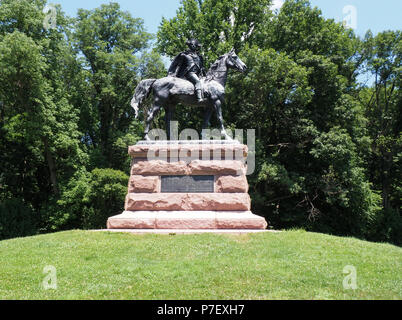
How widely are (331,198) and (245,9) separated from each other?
12.4m

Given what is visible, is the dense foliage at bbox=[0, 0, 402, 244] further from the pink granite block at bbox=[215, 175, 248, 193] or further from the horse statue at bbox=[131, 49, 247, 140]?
the pink granite block at bbox=[215, 175, 248, 193]

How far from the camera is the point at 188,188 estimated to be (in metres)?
9.29

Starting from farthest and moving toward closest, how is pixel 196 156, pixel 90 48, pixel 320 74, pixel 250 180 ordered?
pixel 90 48 → pixel 320 74 → pixel 250 180 → pixel 196 156

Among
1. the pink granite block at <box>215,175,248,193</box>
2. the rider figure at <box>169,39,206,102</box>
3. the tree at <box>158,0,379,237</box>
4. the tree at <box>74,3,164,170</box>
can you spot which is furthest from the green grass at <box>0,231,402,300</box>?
the tree at <box>74,3,164,170</box>

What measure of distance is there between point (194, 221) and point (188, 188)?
100 centimetres

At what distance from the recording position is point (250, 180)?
1717cm

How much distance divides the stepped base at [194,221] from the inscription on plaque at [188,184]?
653 millimetres

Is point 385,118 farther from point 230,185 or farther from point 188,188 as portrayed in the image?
point 188,188

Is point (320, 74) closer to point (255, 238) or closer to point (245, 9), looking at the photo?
point (245, 9)

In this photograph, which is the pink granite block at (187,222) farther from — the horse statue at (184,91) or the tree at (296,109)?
the tree at (296,109)

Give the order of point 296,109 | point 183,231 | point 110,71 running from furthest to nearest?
point 110,71 < point 296,109 < point 183,231

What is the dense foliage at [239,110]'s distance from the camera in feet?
57.2

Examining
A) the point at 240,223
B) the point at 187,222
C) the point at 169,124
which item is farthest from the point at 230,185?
the point at 169,124
